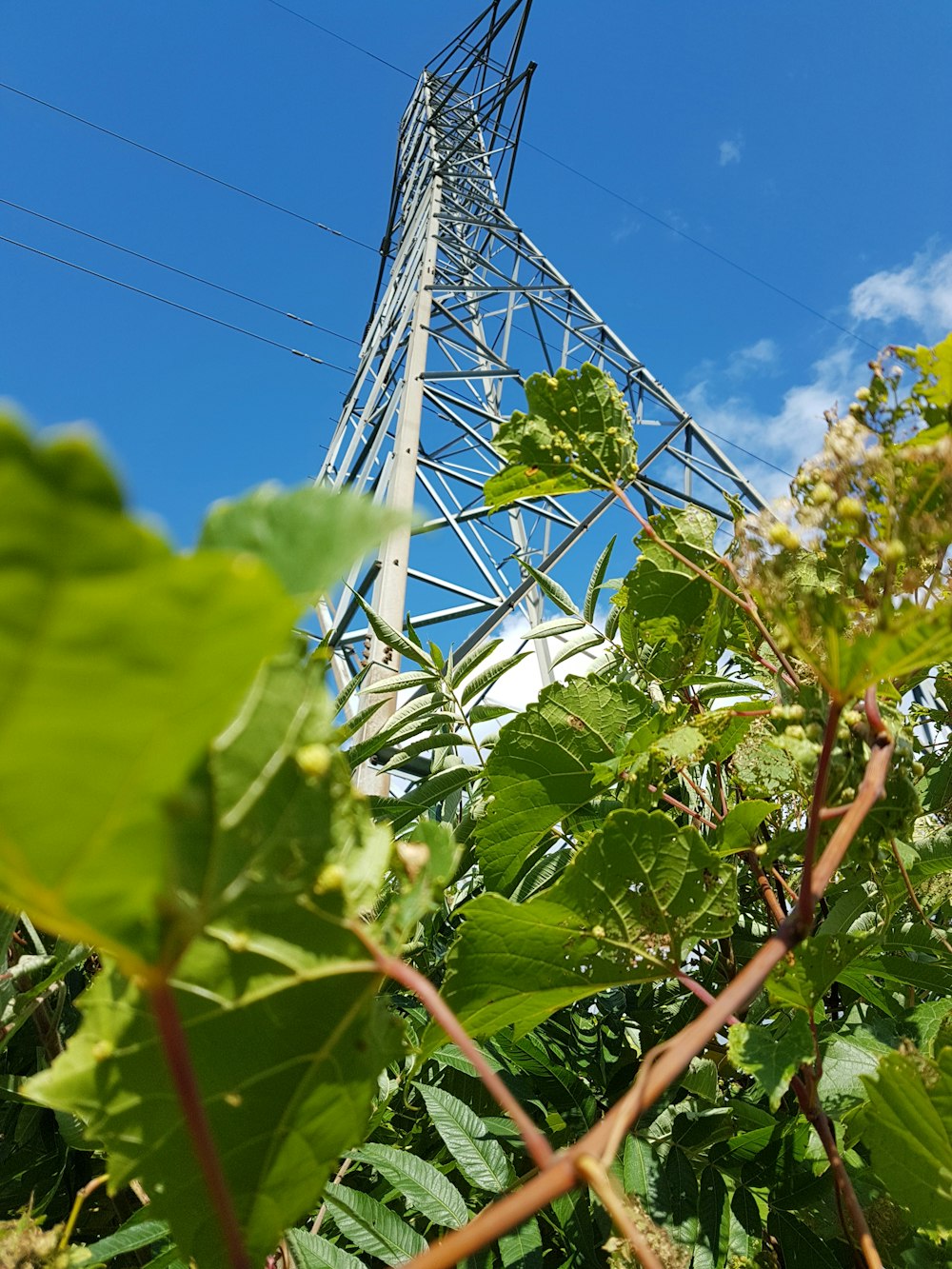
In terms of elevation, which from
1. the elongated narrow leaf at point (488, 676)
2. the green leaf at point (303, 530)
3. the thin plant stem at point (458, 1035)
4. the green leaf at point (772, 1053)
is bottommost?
the green leaf at point (772, 1053)

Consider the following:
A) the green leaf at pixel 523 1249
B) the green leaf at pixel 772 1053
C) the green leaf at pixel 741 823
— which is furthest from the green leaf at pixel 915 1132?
the green leaf at pixel 523 1249

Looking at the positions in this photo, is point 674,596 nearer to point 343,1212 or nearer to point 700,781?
point 700,781

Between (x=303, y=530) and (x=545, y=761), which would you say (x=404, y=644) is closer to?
(x=545, y=761)

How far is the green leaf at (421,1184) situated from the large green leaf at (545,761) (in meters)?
0.26

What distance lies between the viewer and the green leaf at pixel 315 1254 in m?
0.65

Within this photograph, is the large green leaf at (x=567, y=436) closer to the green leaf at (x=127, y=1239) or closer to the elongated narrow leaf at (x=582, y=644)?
the elongated narrow leaf at (x=582, y=644)

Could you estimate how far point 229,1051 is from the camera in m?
0.34

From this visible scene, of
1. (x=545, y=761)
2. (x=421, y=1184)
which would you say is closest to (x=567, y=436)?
(x=545, y=761)

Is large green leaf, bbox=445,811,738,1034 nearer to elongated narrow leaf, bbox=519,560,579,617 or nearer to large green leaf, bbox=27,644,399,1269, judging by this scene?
large green leaf, bbox=27,644,399,1269

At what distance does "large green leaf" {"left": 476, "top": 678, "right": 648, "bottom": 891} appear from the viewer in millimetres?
856

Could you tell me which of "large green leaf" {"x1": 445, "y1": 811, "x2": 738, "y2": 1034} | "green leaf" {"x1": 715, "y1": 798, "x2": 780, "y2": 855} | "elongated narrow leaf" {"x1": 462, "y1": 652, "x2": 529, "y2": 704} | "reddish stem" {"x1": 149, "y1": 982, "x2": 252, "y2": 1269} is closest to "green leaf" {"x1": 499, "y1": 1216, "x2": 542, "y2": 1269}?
"large green leaf" {"x1": 445, "y1": 811, "x2": 738, "y2": 1034}

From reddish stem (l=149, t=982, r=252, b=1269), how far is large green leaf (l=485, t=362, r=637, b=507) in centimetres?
59

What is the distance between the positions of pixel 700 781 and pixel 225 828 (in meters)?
0.93

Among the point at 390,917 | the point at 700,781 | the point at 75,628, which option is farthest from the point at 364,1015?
the point at 700,781
